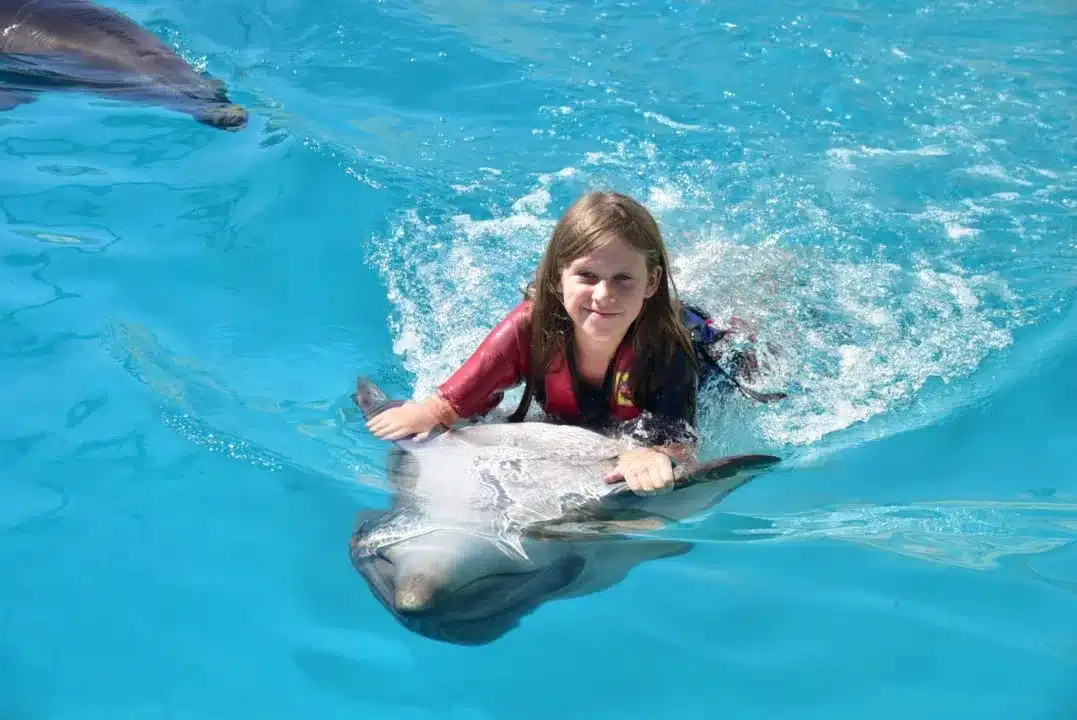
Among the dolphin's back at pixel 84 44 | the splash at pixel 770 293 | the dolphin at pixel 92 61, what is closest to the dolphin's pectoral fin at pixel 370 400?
the splash at pixel 770 293

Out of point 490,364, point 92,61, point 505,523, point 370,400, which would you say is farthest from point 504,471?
point 92,61

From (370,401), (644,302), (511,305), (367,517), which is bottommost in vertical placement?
(367,517)

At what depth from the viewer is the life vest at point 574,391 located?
4270 millimetres

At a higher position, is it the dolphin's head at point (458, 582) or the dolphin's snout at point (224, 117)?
the dolphin's snout at point (224, 117)

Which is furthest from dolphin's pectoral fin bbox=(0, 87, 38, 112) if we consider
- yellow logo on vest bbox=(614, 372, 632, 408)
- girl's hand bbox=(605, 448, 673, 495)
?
girl's hand bbox=(605, 448, 673, 495)

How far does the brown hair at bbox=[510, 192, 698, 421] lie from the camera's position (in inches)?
154

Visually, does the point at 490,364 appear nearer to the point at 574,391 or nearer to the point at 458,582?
the point at 574,391

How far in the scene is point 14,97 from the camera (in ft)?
23.3

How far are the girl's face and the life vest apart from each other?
255mm

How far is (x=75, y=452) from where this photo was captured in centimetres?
414

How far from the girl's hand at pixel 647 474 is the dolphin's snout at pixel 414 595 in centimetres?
84

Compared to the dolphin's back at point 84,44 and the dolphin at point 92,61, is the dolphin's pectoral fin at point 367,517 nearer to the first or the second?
Answer: the dolphin at point 92,61

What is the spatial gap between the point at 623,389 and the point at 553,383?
284 millimetres

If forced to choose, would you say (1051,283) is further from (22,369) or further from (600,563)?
(22,369)
